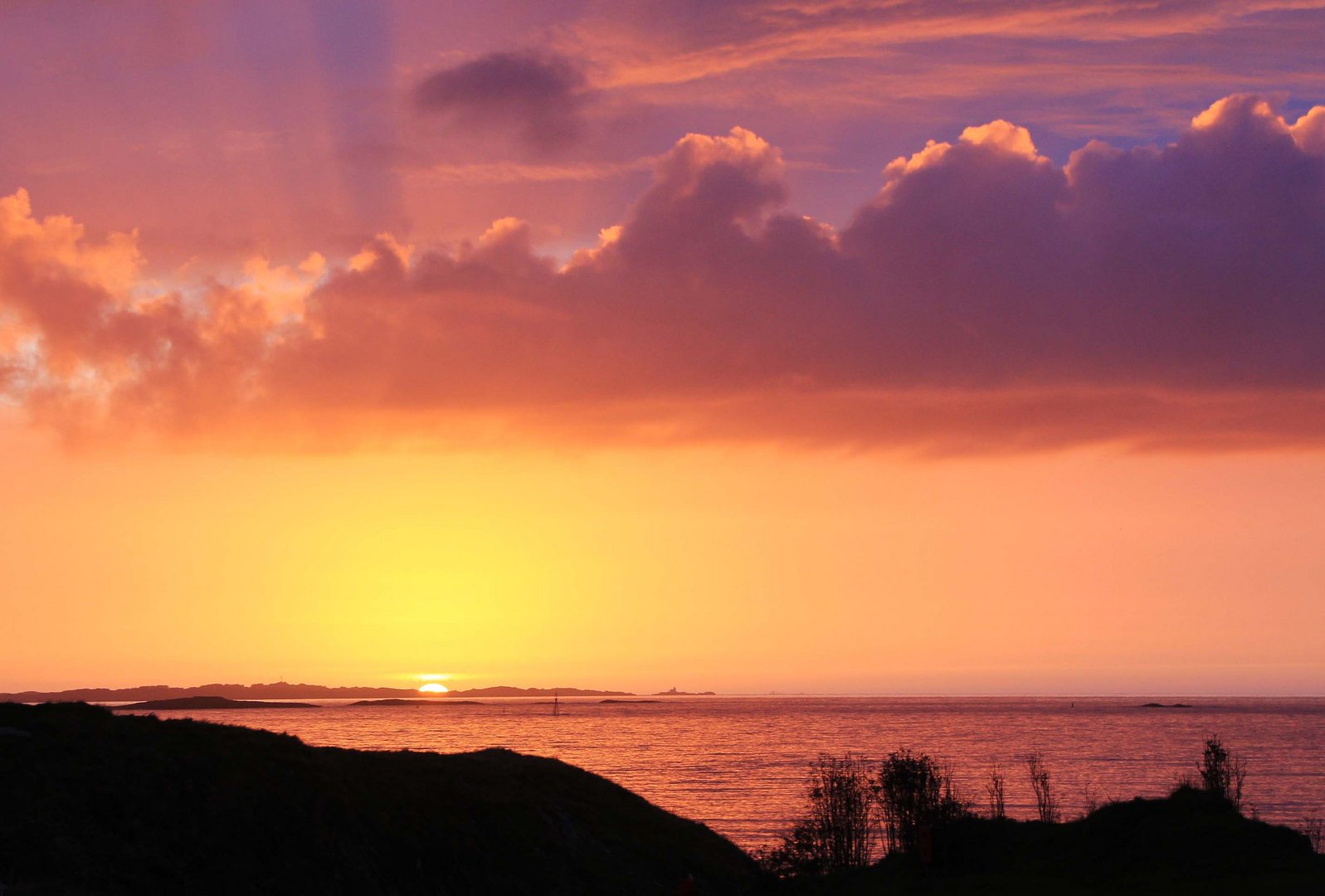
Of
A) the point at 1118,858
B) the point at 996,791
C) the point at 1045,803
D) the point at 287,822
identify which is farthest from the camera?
the point at 996,791

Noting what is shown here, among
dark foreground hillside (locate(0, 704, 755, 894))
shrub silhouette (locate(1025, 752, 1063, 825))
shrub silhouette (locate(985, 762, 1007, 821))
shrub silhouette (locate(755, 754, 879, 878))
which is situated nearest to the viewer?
dark foreground hillside (locate(0, 704, 755, 894))

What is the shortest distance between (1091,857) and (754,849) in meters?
46.8

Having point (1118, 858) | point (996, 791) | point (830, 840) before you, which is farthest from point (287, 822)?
point (996, 791)

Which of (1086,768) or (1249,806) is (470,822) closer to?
(1249,806)

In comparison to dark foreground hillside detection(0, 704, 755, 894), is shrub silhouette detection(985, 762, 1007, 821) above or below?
below

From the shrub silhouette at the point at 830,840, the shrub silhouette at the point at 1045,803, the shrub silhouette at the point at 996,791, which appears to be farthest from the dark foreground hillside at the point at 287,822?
the shrub silhouette at the point at 996,791

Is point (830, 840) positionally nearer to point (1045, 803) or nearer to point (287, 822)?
point (287, 822)

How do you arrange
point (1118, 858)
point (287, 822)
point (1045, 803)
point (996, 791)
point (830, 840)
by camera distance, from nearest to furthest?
point (1118, 858)
point (287, 822)
point (830, 840)
point (1045, 803)
point (996, 791)

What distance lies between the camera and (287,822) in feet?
158

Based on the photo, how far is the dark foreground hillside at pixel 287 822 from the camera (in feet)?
139

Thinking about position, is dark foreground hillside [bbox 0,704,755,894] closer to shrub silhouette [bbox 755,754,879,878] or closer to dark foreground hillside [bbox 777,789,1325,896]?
shrub silhouette [bbox 755,754,879,878]

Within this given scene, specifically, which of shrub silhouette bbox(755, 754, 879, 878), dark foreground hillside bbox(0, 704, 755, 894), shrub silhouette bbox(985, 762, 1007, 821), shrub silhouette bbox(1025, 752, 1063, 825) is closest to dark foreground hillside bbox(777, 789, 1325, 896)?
shrub silhouette bbox(755, 754, 879, 878)

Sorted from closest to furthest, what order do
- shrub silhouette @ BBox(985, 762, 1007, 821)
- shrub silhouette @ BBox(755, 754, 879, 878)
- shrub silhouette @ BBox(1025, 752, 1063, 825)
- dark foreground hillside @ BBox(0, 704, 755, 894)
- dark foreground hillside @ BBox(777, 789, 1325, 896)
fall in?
dark foreground hillside @ BBox(0, 704, 755, 894), dark foreground hillside @ BBox(777, 789, 1325, 896), shrub silhouette @ BBox(755, 754, 879, 878), shrub silhouette @ BBox(1025, 752, 1063, 825), shrub silhouette @ BBox(985, 762, 1007, 821)

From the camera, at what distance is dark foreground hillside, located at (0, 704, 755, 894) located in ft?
139
